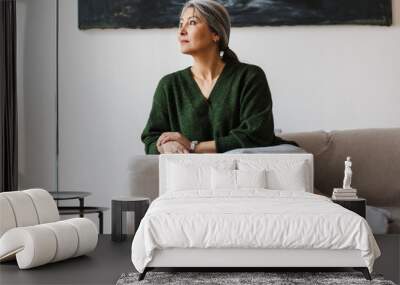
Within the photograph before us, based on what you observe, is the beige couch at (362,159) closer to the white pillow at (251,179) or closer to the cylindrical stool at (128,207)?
the white pillow at (251,179)

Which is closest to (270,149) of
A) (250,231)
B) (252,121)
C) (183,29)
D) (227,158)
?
(252,121)

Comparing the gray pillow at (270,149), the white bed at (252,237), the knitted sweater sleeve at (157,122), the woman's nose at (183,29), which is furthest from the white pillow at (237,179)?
the woman's nose at (183,29)

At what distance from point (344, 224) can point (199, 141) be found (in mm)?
2118

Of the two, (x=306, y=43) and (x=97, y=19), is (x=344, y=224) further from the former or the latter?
(x=97, y=19)

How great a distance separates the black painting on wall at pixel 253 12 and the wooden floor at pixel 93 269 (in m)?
2.31

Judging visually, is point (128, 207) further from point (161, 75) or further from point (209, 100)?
point (161, 75)

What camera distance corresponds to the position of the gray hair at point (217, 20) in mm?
5742

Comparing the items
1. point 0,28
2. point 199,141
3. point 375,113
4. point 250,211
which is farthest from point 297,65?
point 250,211

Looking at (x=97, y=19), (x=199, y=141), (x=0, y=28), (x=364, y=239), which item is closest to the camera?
(x=364, y=239)

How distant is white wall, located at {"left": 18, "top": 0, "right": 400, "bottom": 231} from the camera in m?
6.42

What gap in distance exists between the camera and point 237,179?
5.02 metres

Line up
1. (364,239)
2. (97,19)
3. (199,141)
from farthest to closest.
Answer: (97,19) < (199,141) < (364,239)

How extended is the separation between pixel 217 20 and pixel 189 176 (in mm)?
1373

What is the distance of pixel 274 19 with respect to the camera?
6.41m
